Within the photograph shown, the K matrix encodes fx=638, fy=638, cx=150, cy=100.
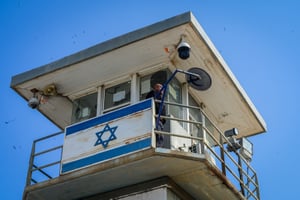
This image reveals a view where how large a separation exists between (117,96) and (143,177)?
2.70 meters

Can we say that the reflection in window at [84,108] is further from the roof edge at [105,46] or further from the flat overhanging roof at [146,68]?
the roof edge at [105,46]

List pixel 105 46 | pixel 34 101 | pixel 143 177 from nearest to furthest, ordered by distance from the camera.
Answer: pixel 143 177
pixel 105 46
pixel 34 101

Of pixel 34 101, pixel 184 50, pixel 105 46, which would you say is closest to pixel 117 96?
pixel 105 46

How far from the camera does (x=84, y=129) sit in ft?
48.9

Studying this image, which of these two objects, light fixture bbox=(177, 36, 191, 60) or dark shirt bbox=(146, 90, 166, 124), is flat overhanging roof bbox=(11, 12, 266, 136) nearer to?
light fixture bbox=(177, 36, 191, 60)

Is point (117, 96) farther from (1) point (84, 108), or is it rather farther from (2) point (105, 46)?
(2) point (105, 46)

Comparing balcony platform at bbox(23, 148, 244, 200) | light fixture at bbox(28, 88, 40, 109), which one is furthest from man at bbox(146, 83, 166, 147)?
light fixture at bbox(28, 88, 40, 109)

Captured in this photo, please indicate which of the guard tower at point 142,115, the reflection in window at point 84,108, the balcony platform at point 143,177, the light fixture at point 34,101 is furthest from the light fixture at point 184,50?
the light fixture at point 34,101

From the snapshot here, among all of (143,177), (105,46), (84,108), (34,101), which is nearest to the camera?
(143,177)

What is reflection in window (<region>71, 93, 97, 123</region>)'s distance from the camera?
1636 cm

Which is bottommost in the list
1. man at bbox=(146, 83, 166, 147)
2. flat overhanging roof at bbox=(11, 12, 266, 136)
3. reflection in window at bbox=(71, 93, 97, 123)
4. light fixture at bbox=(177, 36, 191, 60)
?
man at bbox=(146, 83, 166, 147)

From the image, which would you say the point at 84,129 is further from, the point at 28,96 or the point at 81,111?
the point at 28,96

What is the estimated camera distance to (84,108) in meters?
16.6

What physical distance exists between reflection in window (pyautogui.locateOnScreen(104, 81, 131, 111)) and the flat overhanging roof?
278mm
